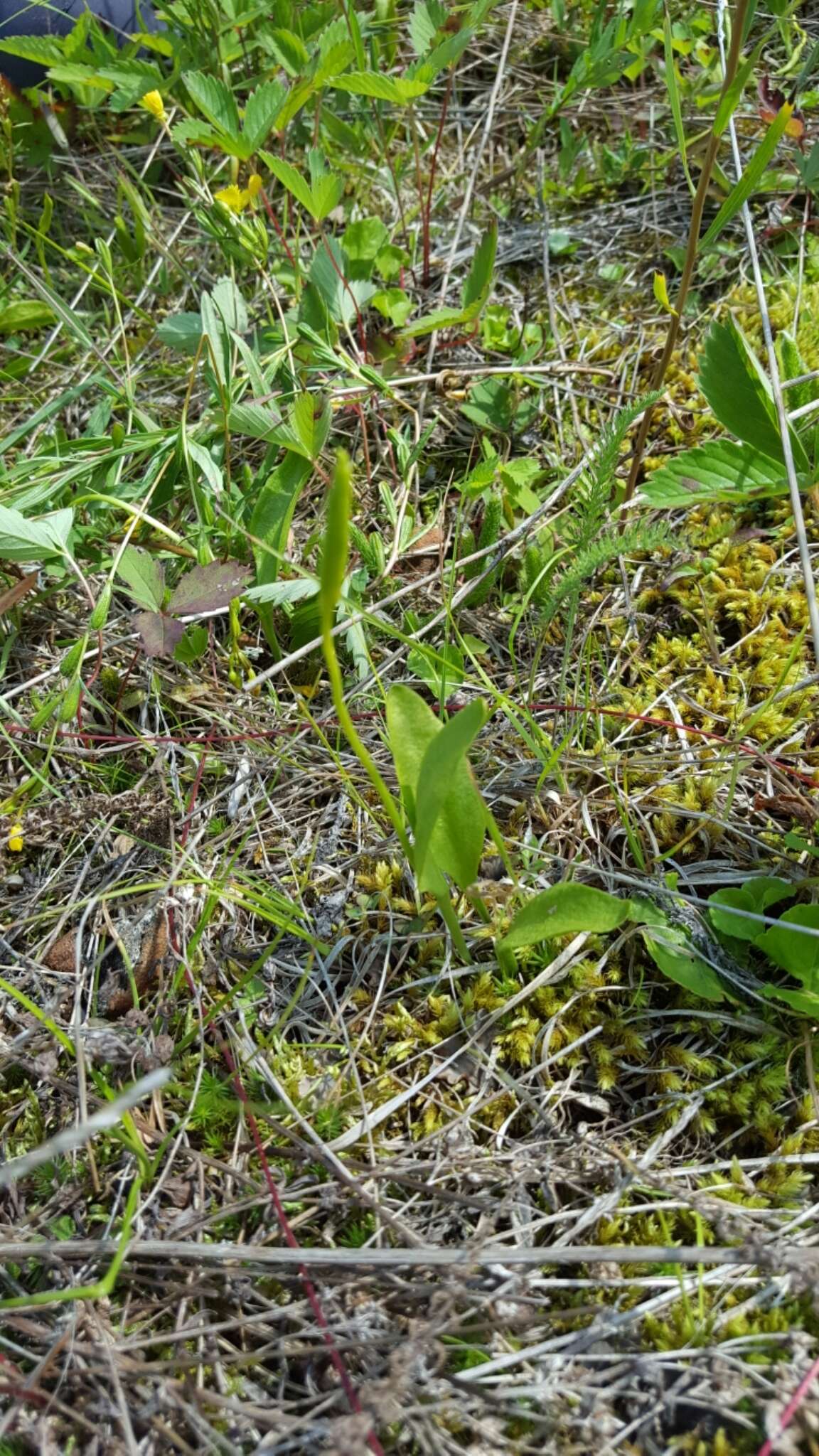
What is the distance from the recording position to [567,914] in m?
1.17

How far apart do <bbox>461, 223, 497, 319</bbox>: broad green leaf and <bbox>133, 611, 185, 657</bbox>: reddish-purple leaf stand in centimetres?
84

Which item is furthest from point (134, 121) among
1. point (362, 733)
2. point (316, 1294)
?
point (316, 1294)

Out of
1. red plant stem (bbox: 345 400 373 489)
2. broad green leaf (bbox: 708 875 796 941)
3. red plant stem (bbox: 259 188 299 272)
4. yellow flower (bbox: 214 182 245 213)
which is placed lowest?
broad green leaf (bbox: 708 875 796 941)

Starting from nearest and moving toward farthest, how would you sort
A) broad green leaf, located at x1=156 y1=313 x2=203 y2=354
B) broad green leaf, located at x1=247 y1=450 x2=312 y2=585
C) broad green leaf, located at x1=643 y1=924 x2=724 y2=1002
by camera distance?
broad green leaf, located at x1=643 y1=924 x2=724 y2=1002, broad green leaf, located at x1=247 y1=450 x2=312 y2=585, broad green leaf, located at x1=156 y1=313 x2=203 y2=354

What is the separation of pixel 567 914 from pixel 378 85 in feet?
4.93

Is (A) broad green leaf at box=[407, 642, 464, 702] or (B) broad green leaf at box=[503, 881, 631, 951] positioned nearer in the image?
(B) broad green leaf at box=[503, 881, 631, 951]

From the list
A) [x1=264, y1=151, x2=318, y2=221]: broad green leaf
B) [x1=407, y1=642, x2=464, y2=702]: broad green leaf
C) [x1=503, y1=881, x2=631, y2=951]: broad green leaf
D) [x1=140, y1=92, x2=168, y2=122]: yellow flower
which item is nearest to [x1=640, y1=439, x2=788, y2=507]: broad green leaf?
[x1=407, y1=642, x2=464, y2=702]: broad green leaf

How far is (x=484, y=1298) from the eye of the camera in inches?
40.3

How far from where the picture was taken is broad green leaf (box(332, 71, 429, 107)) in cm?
167

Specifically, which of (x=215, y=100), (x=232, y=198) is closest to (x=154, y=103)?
(x=215, y=100)

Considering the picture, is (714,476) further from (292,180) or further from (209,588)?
(292,180)

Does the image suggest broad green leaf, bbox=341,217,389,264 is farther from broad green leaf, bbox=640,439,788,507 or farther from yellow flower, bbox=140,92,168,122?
broad green leaf, bbox=640,439,788,507

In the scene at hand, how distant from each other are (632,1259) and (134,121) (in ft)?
9.01

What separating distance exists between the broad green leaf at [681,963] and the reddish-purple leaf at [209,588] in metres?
0.85
